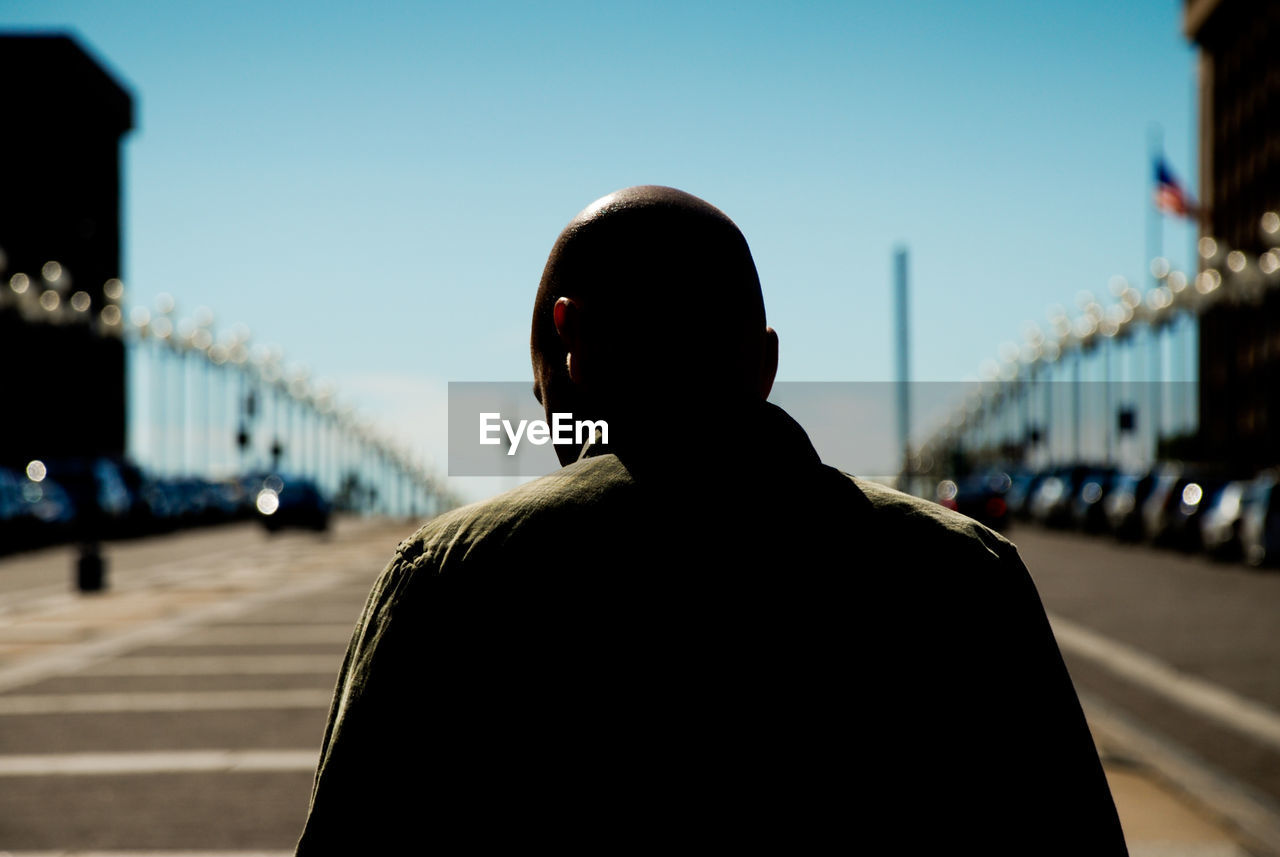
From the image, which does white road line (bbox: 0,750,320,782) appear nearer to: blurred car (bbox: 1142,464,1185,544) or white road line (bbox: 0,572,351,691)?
white road line (bbox: 0,572,351,691)

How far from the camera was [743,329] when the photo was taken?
1.58 m

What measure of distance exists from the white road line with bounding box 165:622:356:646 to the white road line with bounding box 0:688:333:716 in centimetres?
277

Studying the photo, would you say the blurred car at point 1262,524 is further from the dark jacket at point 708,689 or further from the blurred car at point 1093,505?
the dark jacket at point 708,689

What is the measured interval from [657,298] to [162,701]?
8951 mm

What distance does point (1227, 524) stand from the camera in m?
23.1

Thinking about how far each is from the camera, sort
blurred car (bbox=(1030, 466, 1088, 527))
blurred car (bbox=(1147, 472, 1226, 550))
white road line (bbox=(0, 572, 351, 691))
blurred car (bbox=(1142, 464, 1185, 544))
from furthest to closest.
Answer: blurred car (bbox=(1030, 466, 1088, 527)), blurred car (bbox=(1142, 464, 1185, 544)), blurred car (bbox=(1147, 472, 1226, 550)), white road line (bbox=(0, 572, 351, 691))


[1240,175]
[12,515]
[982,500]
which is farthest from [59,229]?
[1240,175]

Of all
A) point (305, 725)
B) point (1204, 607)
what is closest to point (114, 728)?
point (305, 725)

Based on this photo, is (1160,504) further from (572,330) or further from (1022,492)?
(572,330)

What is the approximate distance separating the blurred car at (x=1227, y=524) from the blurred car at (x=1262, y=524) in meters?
0.20

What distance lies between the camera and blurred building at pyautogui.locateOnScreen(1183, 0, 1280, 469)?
227ft

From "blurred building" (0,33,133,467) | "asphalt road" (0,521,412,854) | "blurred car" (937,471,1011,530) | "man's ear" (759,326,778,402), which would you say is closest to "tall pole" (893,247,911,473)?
"blurred car" (937,471,1011,530)

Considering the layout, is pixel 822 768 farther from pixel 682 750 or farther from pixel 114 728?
pixel 114 728

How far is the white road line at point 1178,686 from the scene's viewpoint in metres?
8.41
